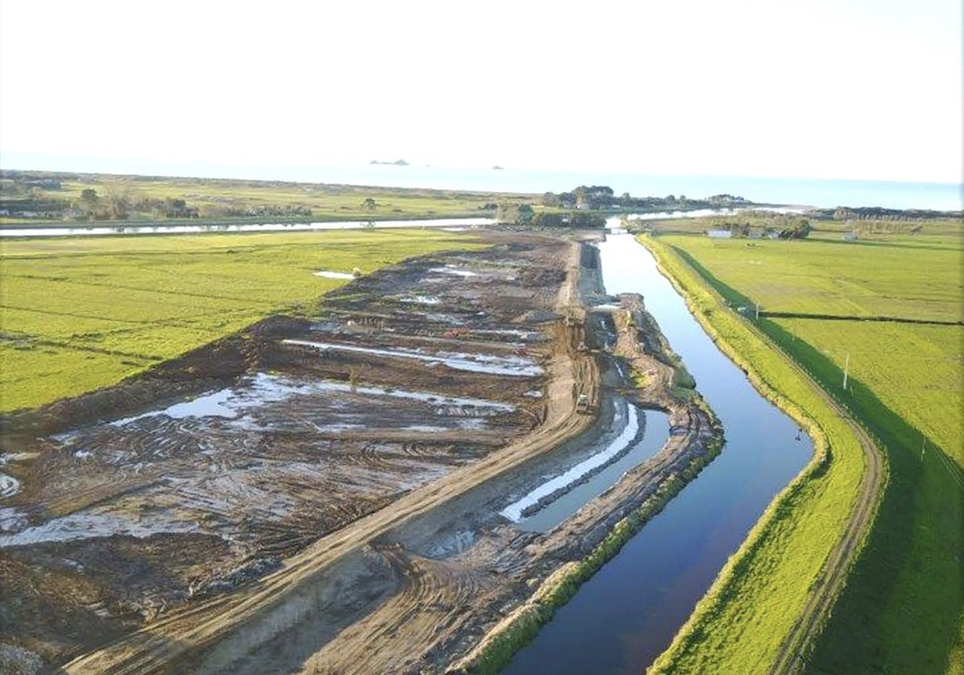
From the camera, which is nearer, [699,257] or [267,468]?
[267,468]

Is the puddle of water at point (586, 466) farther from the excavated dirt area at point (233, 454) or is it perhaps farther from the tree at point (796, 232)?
the tree at point (796, 232)

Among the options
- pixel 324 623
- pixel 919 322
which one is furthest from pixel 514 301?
pixel 324 623

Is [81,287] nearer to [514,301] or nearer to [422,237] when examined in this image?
[514,301]

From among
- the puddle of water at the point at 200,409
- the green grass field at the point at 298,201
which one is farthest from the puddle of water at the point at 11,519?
the green grass field at the point at 298,201

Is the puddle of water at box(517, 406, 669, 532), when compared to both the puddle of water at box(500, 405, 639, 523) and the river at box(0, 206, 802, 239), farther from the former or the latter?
the river at box(0, 206, 802, 239)

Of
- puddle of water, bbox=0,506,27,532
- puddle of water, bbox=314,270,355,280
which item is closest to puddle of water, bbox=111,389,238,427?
puddle of water, bbox=0,506,27,532

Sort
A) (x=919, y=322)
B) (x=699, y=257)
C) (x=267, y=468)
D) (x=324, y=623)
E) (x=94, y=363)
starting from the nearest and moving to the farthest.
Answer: (x=324, y=623) < (x=267, y=468) < (x=94, y=363) < (x=919, y=322) < (x=699, y=257)

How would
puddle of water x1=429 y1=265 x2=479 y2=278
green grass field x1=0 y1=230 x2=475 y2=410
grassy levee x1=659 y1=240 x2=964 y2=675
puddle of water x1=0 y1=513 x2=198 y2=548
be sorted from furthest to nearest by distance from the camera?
puddle of water x1=429 y1=265 x2=479 y2=278 < green grass field x1=0 y1=230 x2=475 y2=410 < puddle of water x1=0 y1=513 x2=198 y2=548 < grassy levee x1=659 y1=240 x2=964 y2=675

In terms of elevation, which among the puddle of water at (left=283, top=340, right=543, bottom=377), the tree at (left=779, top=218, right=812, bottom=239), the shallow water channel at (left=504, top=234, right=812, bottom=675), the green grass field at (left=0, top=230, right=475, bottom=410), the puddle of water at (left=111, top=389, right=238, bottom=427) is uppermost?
the tree at (left=779, top=218, right=812, bottom=239)
